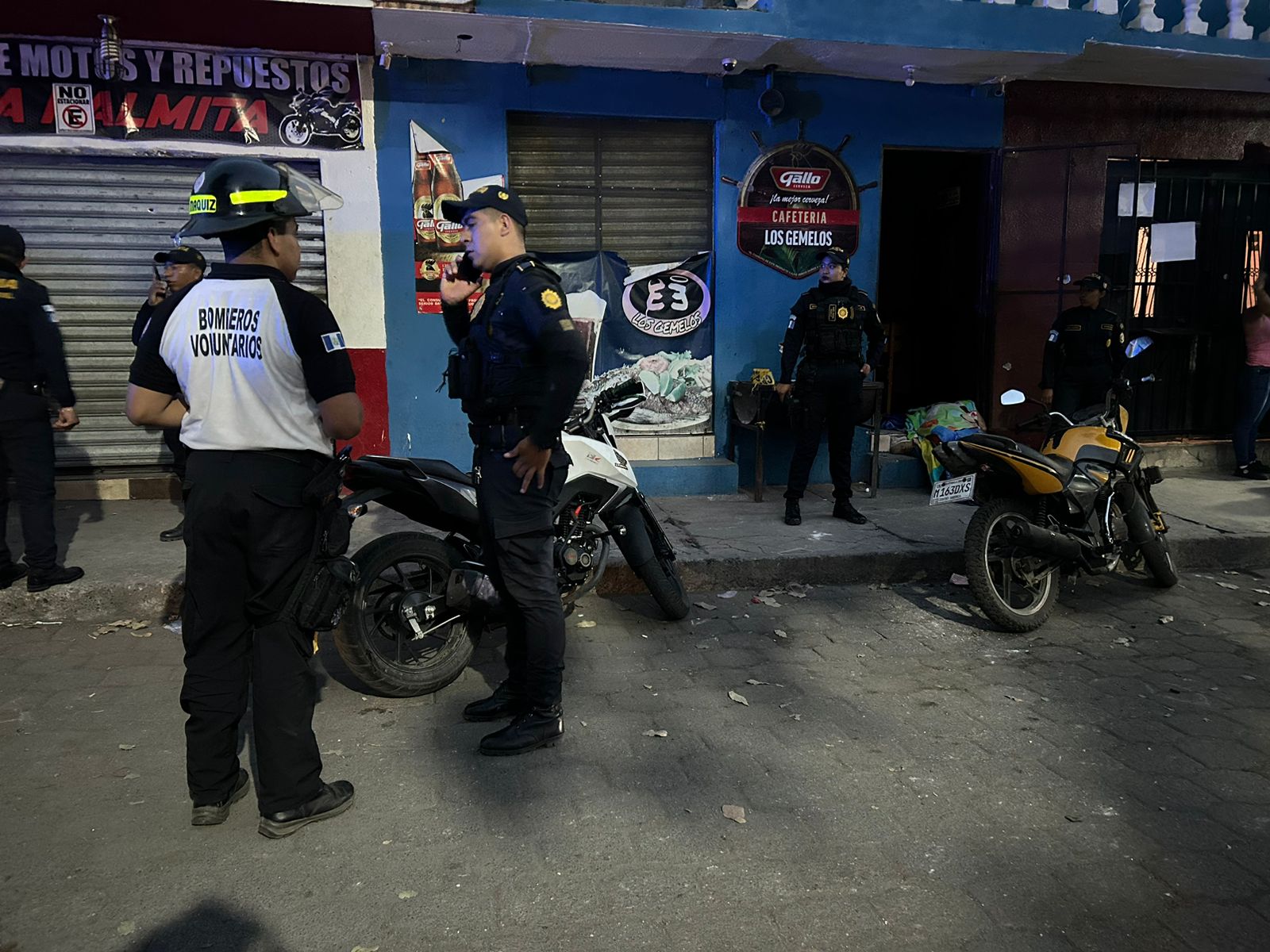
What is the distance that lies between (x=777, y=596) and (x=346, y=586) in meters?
3.20

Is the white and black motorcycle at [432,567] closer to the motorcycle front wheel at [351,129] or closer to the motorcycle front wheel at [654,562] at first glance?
the motorcycle front wheel at [654,562]

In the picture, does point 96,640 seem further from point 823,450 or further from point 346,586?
point 823,450

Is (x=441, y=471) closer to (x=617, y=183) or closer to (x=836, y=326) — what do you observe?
(x=836, y=326)

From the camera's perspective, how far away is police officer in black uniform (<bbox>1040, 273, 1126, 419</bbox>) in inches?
302

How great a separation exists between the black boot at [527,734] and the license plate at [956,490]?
8.47ft

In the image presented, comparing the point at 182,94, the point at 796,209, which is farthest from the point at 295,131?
the point at 796,209

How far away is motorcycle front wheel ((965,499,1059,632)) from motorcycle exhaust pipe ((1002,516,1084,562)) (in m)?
0.06

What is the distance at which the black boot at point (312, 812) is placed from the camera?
9.45 feet

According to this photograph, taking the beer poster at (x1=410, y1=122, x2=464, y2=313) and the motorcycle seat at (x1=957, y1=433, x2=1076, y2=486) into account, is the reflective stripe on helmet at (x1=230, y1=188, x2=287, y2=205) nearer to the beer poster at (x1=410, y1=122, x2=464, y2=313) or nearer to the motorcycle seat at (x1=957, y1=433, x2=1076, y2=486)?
the motorcycle seat at (x1=957, y1=433, x2=1076, y2=486)

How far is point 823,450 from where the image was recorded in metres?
8.26

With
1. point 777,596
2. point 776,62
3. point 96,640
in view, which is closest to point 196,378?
point 96,640

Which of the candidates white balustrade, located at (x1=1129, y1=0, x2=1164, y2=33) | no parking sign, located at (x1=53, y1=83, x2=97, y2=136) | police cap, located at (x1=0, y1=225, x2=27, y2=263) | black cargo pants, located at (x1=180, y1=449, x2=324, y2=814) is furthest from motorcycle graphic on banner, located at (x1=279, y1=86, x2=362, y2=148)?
white balustrade, located at (x1=1129, y1=0, x2=1164, y2=33)

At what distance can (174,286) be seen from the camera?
19.6 feet

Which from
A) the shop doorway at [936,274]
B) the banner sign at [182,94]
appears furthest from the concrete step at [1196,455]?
the banner sign at [182,94]
